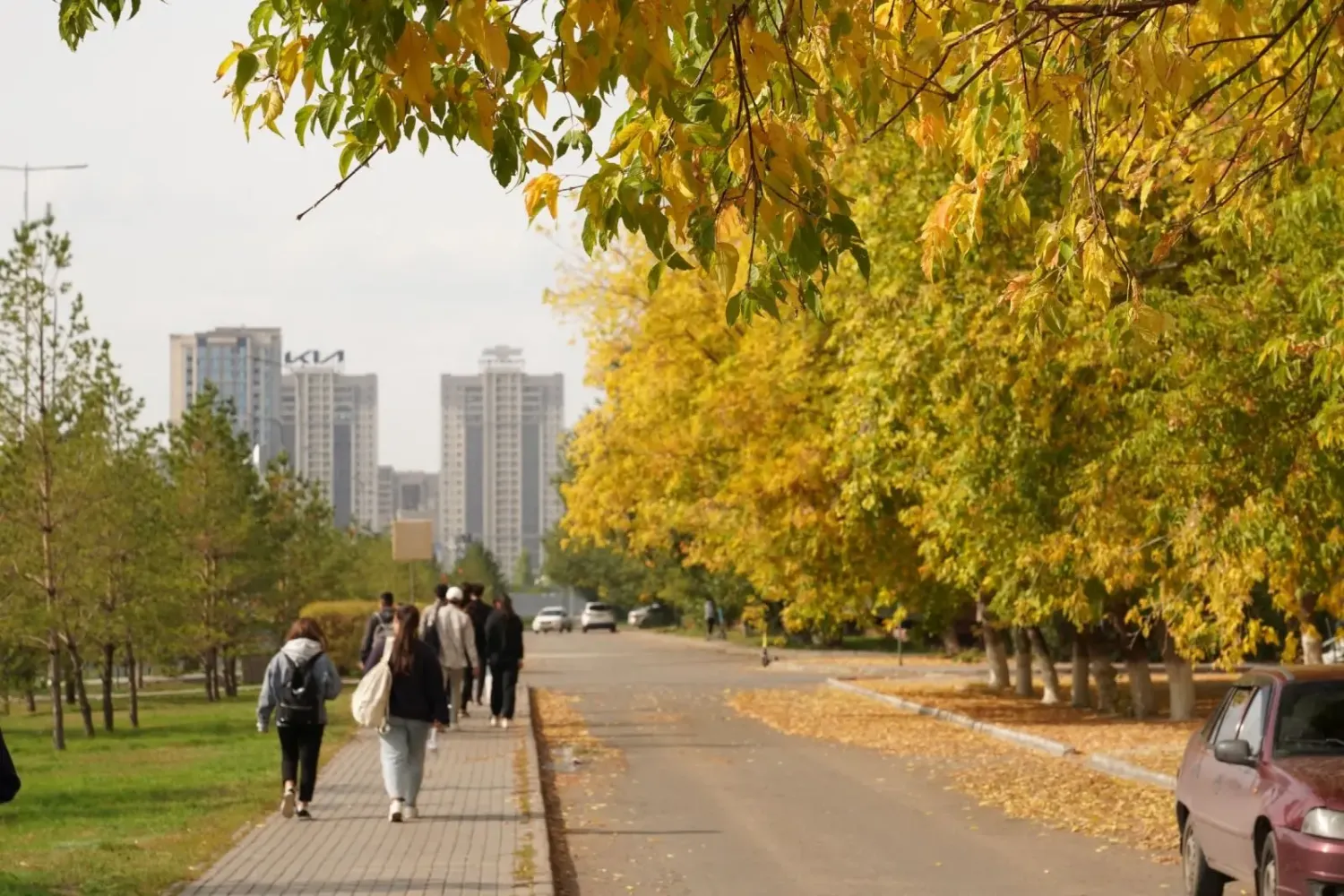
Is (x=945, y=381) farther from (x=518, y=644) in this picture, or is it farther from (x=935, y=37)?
(x=935, y=37)

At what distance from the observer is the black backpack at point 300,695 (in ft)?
51.3

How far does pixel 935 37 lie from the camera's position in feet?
27.3

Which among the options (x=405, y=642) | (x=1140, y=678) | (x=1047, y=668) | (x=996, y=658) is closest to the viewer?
(x=405, y=642)

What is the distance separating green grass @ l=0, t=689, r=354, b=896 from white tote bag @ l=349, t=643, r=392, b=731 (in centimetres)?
131

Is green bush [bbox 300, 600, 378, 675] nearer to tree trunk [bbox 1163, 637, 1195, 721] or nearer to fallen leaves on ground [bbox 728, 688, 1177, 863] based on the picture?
fallen leaves on ground [bbox 728, 688, 1177, 863]

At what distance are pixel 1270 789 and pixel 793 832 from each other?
→ 611cm

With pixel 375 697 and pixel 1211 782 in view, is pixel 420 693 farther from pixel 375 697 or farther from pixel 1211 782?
pixel 1211 782

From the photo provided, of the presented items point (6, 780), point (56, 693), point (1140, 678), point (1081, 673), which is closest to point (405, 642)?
point (6, 780)

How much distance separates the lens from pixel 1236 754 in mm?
10211

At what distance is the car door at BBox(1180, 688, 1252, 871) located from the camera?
1073 cm

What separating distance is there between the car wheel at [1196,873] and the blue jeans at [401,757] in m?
6.42

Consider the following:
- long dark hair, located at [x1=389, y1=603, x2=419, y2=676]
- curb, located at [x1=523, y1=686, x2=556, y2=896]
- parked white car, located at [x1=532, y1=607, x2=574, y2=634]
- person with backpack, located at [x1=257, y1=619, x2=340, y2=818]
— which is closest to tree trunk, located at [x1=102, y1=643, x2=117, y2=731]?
curb, located at [x1=523, y1=686, x2=556, y2=896]

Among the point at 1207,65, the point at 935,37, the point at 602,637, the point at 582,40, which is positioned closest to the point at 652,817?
the point at 1207,65

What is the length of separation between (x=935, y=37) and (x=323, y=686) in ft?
29.7
